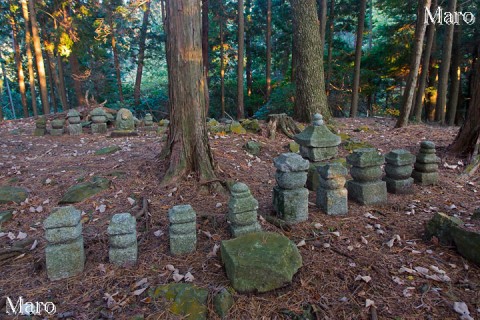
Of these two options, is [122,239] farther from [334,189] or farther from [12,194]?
[12,194]

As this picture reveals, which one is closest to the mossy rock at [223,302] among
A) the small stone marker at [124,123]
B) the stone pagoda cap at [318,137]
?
the stone pagoda cap at [318,137]

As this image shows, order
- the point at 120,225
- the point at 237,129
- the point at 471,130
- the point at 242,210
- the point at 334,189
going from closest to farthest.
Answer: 1. the point at 120,225
2. the point at 242,210
3. the point at 334,189
4. the point at 471,130
5. the point at 237,129

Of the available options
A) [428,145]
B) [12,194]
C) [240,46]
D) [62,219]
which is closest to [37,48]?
[240,46]

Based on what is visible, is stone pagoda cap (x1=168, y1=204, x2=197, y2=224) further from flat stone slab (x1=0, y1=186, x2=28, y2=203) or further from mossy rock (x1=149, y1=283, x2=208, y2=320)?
flat stone slab (x1=0, y1=186, x2=28, y2=203)

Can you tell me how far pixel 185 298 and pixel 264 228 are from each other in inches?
50.9

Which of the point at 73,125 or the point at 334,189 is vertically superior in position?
the point at 73,125

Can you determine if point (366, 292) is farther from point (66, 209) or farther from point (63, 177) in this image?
point (63, 177)

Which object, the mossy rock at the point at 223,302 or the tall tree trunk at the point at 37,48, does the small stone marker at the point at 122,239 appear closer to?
the mossy rock at the point at 223,302

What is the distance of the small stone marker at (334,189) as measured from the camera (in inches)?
149

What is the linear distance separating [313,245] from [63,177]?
14.8ft

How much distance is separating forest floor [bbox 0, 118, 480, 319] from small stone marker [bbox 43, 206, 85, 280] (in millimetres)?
98

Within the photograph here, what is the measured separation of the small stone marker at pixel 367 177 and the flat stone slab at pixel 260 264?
169cm

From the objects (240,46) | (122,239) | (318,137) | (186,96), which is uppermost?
(240,46)

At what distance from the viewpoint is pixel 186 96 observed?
15.2 feet
